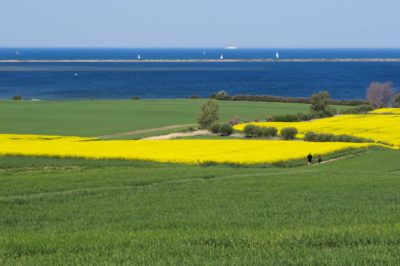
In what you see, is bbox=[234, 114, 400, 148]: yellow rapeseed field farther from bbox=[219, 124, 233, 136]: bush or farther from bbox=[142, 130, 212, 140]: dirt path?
bbox=[142, 130, 212, 140]: dirt path

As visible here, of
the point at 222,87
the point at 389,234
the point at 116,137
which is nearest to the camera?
the point at 389,234

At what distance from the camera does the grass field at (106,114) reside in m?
63.5

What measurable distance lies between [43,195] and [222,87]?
147 meters

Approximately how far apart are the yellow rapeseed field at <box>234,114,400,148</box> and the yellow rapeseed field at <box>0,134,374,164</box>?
25.7ft

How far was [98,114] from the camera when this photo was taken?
79.9 m

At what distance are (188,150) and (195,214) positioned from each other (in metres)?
25.3

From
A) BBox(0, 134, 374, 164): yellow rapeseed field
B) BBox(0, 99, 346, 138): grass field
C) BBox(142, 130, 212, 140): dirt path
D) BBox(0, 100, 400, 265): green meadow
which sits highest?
BBox(0, 100, 400, 265): green meadow

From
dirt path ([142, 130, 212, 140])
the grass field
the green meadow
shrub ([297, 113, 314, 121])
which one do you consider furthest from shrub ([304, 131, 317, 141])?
the grass field

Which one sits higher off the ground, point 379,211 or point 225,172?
point 379,211

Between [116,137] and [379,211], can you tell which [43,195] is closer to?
[379,211]

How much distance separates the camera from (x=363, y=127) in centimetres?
5731

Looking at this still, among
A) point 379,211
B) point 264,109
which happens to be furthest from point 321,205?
point 264,109

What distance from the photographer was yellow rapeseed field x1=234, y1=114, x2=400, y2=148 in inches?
1997

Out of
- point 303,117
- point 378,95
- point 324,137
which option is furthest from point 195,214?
point 378,95
